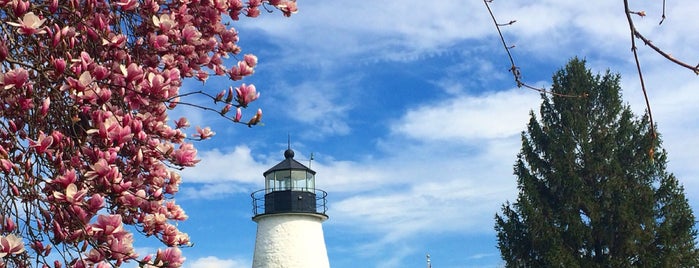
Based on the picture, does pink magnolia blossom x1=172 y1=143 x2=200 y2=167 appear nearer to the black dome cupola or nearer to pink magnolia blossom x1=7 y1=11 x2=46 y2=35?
pink magnolia blossom x1=7 y1=11 x2=46 y2=35

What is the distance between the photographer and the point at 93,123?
13.4 ft

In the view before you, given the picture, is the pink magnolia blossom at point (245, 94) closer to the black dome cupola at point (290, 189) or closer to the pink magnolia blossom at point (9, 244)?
the pink magnolia blossom at point (9, 244)

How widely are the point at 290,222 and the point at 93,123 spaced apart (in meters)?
21.2

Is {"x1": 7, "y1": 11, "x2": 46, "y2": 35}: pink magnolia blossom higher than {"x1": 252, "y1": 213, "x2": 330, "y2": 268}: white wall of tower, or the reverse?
{"x1": 252, "y1": 213, "x2": 330, "y2": 268}: white wall of tower

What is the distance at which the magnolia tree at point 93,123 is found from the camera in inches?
152

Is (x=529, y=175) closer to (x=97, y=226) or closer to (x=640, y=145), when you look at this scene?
(x=640, y=145)

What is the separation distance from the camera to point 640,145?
24594mm

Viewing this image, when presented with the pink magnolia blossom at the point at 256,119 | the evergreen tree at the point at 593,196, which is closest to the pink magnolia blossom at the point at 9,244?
the pink magnolia blossom at the point at 256,119

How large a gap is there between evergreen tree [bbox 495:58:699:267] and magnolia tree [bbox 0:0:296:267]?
62.3 feet

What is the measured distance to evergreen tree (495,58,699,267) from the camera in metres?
22.8

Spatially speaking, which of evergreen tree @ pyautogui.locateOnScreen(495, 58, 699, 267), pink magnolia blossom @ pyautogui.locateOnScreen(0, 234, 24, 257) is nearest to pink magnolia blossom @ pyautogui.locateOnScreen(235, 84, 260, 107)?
pink magnolia blossom @ pyautogui.locateOnScreen(0, 234, 24, 257)

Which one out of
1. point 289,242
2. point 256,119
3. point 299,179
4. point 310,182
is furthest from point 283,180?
point 256,119

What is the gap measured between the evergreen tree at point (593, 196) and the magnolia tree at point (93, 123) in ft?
62.3

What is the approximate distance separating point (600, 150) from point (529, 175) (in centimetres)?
232
